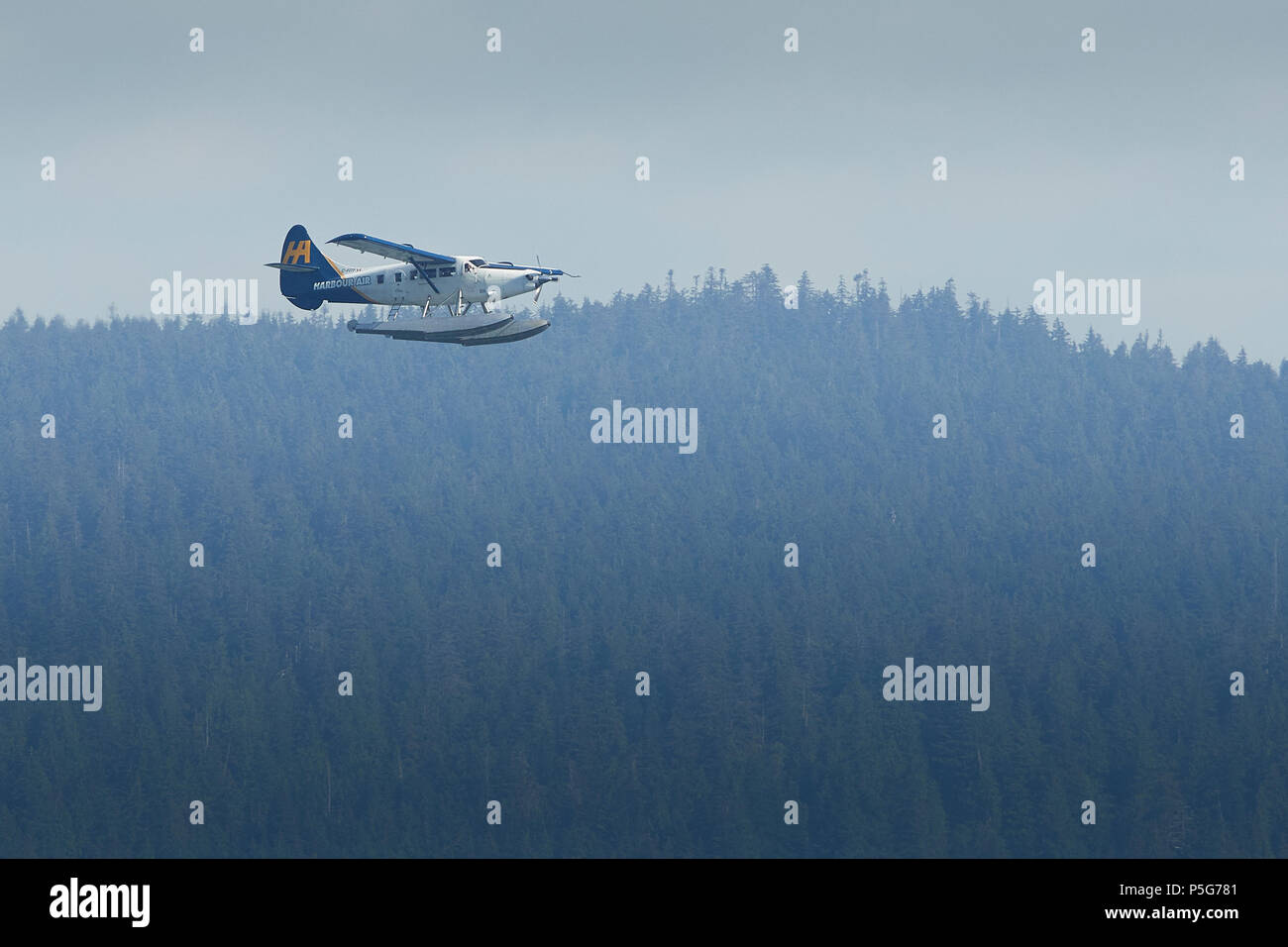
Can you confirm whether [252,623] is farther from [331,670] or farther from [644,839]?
[644,839]

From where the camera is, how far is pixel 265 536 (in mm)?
194000

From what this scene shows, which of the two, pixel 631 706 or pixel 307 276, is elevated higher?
pixel 307 276

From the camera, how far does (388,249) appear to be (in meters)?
60.3

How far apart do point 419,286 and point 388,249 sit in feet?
8.39

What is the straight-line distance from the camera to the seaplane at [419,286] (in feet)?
190

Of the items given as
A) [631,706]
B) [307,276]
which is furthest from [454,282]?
[631,706]

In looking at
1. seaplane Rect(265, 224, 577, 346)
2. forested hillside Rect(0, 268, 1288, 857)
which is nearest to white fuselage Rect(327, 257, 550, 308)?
seaplane Rect(265, 224, 577, 346)

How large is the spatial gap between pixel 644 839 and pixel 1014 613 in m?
46.6

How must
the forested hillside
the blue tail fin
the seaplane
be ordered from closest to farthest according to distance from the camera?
1. the seaplane
2. the blue tail fin
3. the forested hillside

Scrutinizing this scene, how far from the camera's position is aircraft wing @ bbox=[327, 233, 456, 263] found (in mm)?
58469

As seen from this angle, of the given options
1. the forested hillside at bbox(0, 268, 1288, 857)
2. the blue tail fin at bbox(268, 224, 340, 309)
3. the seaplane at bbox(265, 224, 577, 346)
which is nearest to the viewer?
the seaplane at bbox(265, 224, 577, 346)

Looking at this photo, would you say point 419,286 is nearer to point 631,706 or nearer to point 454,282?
point 454,282

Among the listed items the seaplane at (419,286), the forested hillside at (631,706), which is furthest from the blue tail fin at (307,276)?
the forested hillside at (631,706)

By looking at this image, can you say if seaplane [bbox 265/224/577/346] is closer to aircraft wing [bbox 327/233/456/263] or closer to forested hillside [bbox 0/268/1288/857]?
aircraft wing [bbox 327/233/456/263]
